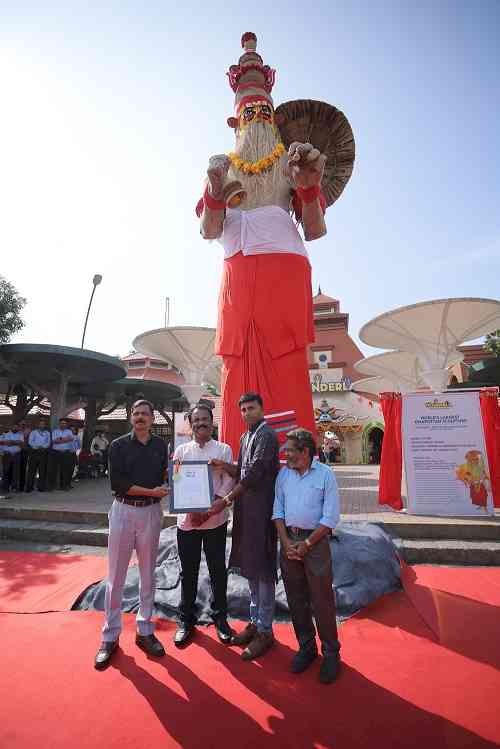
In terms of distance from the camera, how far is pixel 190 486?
8.78ft

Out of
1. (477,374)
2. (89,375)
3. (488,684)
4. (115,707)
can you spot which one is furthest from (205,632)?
(477,374)

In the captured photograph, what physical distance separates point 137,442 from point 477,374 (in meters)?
20.7

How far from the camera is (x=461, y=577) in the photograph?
3.68 meters

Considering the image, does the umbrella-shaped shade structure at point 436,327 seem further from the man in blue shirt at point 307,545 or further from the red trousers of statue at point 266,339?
the man in blue shirt at point 307,545

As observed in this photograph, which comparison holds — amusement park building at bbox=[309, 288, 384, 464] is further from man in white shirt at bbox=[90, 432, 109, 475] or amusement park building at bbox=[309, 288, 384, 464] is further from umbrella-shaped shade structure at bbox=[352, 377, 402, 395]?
man in white shirt at bbox=[90, 432, 109, 475]

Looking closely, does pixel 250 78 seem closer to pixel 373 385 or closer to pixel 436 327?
pixel 436 327

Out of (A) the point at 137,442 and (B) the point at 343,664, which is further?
(A) the point at 137,442

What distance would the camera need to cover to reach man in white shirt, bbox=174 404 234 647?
2.76 m

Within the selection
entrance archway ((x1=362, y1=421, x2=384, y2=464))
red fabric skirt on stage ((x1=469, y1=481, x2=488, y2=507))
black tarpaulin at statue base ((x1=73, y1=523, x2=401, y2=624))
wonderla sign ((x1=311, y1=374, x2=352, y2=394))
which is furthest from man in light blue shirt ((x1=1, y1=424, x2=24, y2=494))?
entrance archway ((x1=362, y1=421, x2=384, y2=464))

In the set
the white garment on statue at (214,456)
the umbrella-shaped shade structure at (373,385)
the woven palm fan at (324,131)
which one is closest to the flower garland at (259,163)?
the woven palm fan at (324,131)

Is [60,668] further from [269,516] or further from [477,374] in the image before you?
[477,374]

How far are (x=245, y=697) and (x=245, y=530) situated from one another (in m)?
0.87

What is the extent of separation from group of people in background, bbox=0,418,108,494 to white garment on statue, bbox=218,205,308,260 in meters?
7.71

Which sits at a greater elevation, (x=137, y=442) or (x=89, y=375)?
(x=89, y=375)
